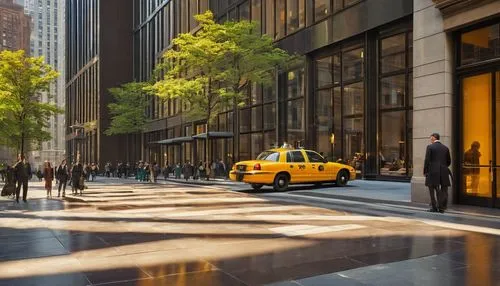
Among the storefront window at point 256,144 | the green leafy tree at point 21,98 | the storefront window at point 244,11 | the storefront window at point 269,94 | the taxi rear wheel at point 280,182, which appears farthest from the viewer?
the storefront window at point 244,11

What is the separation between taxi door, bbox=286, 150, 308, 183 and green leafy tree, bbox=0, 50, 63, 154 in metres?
22.2

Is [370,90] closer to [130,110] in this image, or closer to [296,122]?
[296,122]

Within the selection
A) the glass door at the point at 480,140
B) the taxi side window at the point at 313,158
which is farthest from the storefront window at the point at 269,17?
the glass door at the point at 480,140

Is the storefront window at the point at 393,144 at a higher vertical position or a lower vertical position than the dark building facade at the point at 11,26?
lower

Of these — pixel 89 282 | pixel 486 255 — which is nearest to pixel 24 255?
pixel 89 282

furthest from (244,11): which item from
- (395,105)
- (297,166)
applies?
(297,166)

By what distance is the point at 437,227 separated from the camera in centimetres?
942

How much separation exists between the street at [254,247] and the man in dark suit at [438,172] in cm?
40

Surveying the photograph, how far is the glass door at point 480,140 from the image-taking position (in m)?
11.9

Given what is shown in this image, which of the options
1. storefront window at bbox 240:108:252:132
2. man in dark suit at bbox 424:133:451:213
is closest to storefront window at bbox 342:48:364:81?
storefront window at bbox 240:108:252:132

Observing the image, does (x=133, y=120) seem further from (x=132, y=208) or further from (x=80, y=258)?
(x=80, y=258)

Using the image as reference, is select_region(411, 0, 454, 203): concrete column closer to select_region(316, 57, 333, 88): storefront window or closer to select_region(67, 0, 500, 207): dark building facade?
select_region(67, 0, 500, 207): dark building facade

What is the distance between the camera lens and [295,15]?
30000 mm

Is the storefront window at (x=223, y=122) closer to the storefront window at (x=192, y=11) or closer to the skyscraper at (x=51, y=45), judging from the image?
the storefront window at (x=192, y=11)
